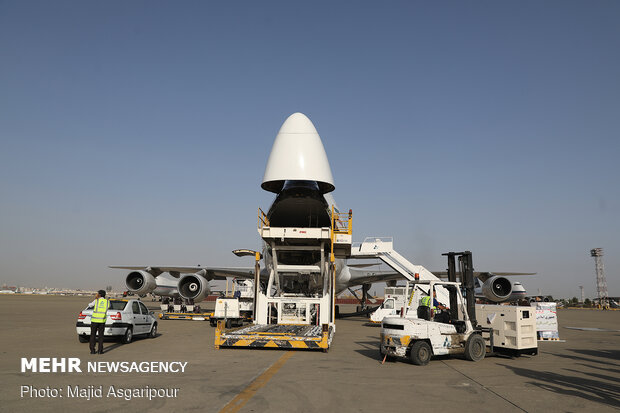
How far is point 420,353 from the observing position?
10164 mm

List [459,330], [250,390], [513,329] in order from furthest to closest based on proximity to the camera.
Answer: [513,329] < [459,330] < [250,390]

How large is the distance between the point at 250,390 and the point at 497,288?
2011cm

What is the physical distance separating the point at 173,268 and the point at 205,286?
20.2 feet

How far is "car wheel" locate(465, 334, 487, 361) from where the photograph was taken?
10867 mm

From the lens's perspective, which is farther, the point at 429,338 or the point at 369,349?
the point at 369,349

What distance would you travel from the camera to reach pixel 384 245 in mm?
19781

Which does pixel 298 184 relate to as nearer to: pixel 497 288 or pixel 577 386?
pixel 577 386

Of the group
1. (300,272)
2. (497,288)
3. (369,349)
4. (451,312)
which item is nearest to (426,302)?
(451,312)

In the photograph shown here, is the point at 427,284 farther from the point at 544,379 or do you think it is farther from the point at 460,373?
the point at 544,379

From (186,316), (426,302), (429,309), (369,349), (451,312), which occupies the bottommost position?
(186,316)

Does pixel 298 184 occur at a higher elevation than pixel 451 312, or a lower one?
higher

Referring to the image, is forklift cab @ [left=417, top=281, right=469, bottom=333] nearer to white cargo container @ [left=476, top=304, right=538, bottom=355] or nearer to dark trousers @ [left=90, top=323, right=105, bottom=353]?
white cargo container @ [left=476, top=304, right=538, bottom=355]

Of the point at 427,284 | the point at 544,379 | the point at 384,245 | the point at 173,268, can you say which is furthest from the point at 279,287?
the point at 173,268

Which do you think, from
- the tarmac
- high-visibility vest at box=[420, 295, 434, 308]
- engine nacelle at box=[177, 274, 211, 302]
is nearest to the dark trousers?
the tarmac
